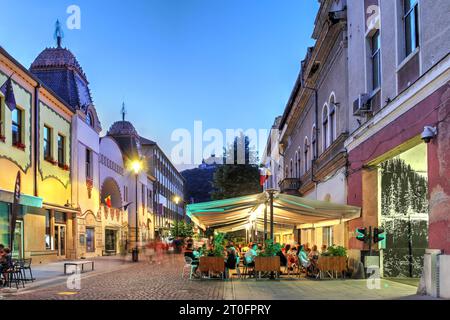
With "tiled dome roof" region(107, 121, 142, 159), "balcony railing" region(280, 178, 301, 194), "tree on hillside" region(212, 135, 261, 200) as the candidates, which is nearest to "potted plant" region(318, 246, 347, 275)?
"balcony railing" region(280, 178, 301, 194)

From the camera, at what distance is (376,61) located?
1593cm

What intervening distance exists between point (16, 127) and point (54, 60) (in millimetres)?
10574

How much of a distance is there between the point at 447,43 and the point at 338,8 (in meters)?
10.2

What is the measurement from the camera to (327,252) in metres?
16.2

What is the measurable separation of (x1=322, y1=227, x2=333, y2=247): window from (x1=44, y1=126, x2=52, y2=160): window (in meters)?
14.4

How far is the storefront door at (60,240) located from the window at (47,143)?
4.09m

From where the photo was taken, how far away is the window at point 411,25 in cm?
1220

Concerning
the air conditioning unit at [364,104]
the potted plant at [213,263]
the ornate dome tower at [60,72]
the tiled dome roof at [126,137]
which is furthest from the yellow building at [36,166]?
the tiled dome roof at [126,137]

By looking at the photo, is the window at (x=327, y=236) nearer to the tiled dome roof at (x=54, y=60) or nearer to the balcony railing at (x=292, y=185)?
the balcony railing at (x=292, y=185)

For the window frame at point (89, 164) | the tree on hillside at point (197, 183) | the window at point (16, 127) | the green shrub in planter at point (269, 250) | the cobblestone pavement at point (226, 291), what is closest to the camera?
the cobblestone pavement at point (226, 291)

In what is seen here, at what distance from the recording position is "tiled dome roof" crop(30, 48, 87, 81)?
3328 cm

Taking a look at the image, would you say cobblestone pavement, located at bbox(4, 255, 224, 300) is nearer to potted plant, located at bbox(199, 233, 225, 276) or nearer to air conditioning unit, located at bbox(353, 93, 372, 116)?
potted plant, located at bbox(199, 233, 225, 276)

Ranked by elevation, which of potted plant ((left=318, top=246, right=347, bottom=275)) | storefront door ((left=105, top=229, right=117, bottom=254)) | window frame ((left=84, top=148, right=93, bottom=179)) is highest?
window frame ((left=84, top=148, right=93, bottom=179))
